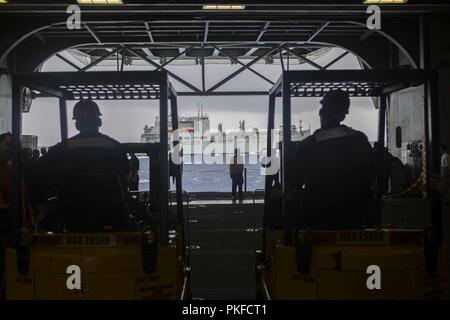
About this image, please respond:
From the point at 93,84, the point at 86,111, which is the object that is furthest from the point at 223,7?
the point at 86,111

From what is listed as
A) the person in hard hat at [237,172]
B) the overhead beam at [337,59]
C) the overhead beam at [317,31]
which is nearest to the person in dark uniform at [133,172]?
the overhead beam at [317,31]

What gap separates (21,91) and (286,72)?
2.09 meters

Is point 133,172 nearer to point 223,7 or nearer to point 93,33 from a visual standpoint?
point 223,7

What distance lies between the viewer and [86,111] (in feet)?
15.3

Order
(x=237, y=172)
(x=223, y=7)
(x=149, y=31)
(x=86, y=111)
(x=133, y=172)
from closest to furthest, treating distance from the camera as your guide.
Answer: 1. (x=86, y=111)
2. (x=133, y=172)
3. (x=223, y=7)
4. (x=149, y=31)
5. (x=237, y=172)

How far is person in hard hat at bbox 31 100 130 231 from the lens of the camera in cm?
458

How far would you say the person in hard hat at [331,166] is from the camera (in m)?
4.48

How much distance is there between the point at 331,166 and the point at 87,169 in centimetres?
189

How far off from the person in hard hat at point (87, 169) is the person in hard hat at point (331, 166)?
4.49 feet

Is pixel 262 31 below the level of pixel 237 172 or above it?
A: above

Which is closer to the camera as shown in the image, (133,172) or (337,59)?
(133,172)
